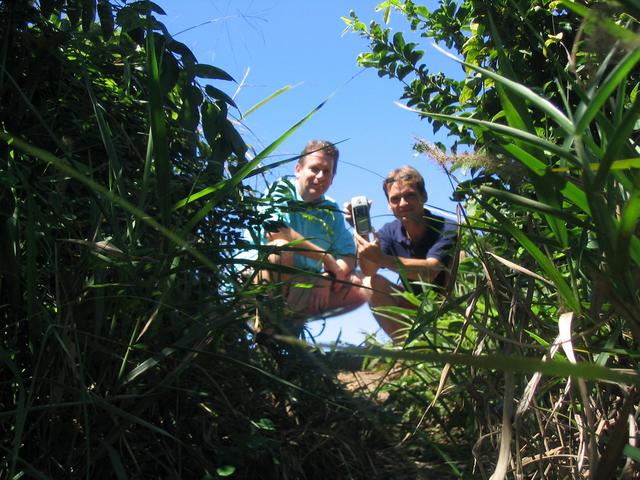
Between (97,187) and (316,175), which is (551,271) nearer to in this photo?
(97,187)

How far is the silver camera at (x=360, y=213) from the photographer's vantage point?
7.90ft

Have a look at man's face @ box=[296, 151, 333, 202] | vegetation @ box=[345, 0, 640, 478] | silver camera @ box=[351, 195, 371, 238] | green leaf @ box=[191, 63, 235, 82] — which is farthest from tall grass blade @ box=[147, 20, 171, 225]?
man's face @ box=[296, 151, 333, 202]

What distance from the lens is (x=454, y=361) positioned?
618mm

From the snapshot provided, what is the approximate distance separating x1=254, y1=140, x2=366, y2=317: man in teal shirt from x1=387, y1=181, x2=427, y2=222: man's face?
322mm

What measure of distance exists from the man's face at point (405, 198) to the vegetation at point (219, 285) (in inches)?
54.3

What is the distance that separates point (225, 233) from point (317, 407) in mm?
479

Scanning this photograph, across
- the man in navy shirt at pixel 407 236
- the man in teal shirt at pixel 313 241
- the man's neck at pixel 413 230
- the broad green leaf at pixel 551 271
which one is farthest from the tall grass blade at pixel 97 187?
the man's neck at pixel 413 230

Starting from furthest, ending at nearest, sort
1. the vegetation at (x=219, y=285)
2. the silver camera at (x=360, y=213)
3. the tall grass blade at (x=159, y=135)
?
the silver camera at (x=360, y=213)
the tall grass blade at (x=159, y=135)
the vegetation at (x=219, y=285)

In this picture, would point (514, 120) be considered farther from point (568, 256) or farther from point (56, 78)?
point (56, 78)

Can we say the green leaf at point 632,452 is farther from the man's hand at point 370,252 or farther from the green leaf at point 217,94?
the man's hand at point 370,252

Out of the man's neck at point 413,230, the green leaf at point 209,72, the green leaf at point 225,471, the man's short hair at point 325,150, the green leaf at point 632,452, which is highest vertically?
the man's short hair at point 325,150

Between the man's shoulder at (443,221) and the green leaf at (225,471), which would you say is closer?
the man's shoulder at (443,221)

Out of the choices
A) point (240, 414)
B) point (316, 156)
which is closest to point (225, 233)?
point (240, 414)

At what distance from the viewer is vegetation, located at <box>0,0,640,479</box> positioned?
3.77 feet
